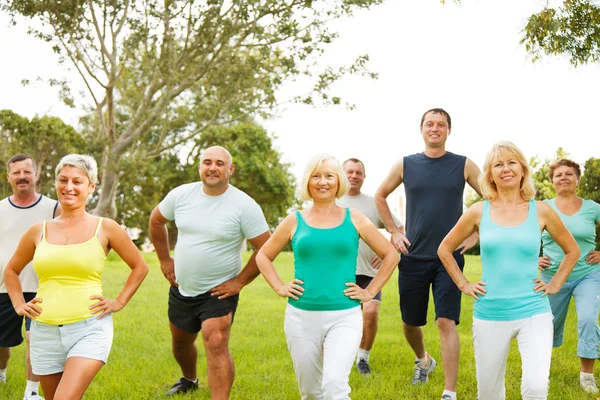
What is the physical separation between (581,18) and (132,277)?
8.57 meters

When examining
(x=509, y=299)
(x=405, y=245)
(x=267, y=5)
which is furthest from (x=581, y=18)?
(x=267, y=5)

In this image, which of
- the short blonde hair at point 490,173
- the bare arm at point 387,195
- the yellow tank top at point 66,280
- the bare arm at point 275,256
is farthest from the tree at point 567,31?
the yellow tank top at point 66,280

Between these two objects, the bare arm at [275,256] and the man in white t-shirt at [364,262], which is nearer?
the bare arm at [275,256]

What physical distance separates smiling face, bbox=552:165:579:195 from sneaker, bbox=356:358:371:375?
121 inches

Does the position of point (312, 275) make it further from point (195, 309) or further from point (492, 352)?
point (195, 309)

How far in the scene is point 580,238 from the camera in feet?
23.7

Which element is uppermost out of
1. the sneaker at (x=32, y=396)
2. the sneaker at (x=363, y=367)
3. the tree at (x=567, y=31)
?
the tree at (x=567, y=31)

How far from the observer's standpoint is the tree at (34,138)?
36553mm

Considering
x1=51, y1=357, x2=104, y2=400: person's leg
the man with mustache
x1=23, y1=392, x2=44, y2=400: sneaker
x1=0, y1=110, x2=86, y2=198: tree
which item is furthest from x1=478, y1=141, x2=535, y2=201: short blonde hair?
x1=0, y1=110, x2=86, y2=198: tree

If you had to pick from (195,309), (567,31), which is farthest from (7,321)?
(567,31)

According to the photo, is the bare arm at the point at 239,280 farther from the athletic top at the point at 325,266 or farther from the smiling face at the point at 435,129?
the smiling face at the point at 435,129

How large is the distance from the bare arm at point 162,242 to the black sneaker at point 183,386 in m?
1.27

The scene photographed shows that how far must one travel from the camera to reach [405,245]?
6.82m

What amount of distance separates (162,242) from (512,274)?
3.77m
